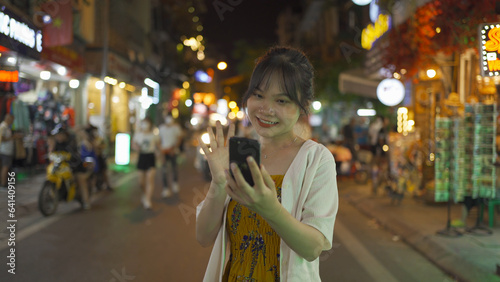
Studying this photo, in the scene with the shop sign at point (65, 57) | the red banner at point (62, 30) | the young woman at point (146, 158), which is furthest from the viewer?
the shop sign at point (65, 57)

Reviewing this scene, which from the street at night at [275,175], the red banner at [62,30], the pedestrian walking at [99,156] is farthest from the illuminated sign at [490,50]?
the red banner at [62,30]

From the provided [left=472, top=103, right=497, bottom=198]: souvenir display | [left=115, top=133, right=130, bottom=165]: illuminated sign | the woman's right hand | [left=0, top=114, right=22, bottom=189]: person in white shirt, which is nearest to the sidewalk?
[left=472, top=103, right=497, bottom=198]: souvenir display

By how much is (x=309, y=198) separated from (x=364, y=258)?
15.3 ft

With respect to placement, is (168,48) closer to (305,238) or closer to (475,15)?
(475,15)

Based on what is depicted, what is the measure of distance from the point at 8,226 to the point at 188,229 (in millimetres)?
3359

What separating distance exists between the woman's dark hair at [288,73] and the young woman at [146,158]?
8011 mm

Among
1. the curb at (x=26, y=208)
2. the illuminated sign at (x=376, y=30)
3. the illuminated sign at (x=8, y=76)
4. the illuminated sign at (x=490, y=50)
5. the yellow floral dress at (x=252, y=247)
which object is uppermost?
the illuminated sign at (x=376, y=30)

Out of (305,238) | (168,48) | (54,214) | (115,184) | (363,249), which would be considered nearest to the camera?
(305,238)

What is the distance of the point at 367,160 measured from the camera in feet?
46.8

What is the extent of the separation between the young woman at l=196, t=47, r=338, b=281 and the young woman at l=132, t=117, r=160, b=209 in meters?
7.83

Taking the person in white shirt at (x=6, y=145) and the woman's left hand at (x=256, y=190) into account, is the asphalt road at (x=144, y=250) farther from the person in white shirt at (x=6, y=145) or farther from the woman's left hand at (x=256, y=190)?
the woman's left hand at (x=256, y=190)

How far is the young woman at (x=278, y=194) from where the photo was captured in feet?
5.54

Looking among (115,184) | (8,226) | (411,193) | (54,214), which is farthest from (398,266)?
(115,184)

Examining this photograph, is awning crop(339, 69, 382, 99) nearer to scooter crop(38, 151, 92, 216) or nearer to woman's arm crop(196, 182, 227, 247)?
scooter crop(38, 151, 92, 216)
